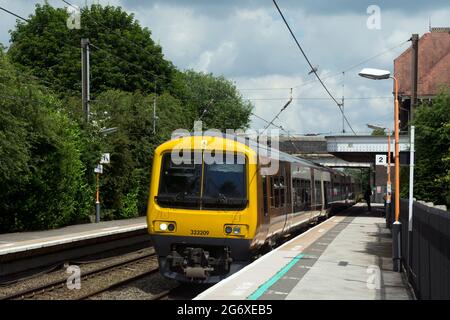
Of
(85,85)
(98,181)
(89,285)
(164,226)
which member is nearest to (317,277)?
(164,226)

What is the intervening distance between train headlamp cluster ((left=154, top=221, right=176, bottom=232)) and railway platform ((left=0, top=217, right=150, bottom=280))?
4394 mm

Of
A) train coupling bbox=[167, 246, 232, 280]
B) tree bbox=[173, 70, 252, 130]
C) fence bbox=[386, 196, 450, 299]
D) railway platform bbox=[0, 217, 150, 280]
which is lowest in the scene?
railway platform bbox=[0, 217, 150, 280]

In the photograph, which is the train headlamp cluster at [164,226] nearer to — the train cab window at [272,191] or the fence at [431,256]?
the train cab window at [272,191]

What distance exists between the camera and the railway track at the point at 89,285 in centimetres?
1220

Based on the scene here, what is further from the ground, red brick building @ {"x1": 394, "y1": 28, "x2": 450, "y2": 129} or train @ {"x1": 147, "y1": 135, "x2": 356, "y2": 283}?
red brick building @ {"x1": 394, "y1": 28, "x2": 450, "y2": 129}

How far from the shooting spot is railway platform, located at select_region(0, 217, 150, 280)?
48.5 feet

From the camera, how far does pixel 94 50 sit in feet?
149

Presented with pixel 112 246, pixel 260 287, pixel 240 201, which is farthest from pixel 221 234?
pixel 112 246

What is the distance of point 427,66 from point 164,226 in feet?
180

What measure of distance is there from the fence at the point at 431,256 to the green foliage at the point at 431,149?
1410cm

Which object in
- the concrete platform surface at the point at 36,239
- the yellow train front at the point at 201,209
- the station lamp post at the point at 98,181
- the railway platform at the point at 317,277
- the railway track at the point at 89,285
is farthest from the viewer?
the station lamp post at the point at 98,181

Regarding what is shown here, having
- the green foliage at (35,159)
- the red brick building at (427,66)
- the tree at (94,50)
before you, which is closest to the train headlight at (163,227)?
the green foliage at (35,159)

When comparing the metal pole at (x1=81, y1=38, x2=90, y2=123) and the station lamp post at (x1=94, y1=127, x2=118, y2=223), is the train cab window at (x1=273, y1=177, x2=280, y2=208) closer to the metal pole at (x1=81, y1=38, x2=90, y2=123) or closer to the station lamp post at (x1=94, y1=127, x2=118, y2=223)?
the station lamp post at (x1=94, y1=127, x2=118, y2=223)

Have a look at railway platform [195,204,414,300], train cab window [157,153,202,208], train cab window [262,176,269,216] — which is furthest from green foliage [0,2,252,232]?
railway platform [195,204,414,300]
